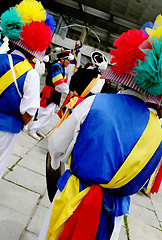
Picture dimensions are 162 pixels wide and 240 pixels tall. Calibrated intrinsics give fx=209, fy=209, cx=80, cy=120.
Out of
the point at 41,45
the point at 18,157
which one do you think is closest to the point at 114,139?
the point at 41,45

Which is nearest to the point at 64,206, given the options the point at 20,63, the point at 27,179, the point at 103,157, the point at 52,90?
the point at 103,157

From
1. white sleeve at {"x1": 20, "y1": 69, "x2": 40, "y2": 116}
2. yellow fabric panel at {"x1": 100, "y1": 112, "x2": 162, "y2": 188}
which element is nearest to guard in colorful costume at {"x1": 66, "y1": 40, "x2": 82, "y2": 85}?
white sleeve at {"x1": 20, "y1": 69, "x2": 40, "y2": 116}

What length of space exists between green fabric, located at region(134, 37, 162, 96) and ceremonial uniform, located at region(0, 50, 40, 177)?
1.10 metres

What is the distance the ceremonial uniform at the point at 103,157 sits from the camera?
1283mm

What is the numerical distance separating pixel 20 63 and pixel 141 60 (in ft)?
3.89

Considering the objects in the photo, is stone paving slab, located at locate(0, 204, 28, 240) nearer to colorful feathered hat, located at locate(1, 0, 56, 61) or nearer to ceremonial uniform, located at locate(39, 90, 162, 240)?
ceremonial uniform, located at locate(39, 90, 162, 240)

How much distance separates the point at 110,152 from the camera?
128cm

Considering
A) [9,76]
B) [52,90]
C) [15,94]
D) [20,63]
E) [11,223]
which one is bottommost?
[11,223]

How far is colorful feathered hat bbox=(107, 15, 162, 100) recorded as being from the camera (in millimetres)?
1221

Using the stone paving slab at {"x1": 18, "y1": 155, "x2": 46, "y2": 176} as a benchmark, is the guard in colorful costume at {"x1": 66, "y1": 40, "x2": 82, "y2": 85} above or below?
above

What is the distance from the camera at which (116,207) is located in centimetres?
135

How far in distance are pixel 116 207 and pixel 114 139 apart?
45 centimetres

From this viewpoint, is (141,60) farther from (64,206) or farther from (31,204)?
(31,204)

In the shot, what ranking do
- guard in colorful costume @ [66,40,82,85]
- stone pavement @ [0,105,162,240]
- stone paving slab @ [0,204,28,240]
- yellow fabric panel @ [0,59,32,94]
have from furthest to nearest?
guard in colorful costume @ [66,40,82,85] < stone pavement @ [0,105,162,240] < stone paving slab @ [0,204,28,240] < yellow fabric panel @ [0,59,32,94]
